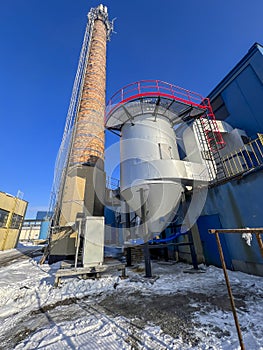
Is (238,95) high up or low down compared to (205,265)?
up

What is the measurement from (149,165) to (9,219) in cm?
1530

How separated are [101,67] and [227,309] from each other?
A: 19.4 m

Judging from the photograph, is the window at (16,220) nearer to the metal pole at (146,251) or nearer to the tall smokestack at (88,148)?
the tall smokestack at (88,148)

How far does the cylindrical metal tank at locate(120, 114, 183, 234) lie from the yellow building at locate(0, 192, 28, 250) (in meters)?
13.2

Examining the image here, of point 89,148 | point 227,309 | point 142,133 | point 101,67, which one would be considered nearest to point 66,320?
point 227,309

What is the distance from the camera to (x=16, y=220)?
607 inches

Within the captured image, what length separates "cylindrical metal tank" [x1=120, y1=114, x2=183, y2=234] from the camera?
590 cm

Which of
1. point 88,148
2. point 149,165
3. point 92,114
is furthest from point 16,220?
point 149,165

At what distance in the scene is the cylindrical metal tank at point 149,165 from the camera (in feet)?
19.4

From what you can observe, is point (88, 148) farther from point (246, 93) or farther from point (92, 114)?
point (246, 93)

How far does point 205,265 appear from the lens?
20.9ft

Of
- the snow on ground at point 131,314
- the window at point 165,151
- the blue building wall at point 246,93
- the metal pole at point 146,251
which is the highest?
the blue building wall at point 246,93

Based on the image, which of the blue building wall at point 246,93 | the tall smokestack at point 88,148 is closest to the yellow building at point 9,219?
the tall smokestack at point 88,148

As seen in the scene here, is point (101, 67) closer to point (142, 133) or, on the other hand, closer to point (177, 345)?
point (142, 133)
